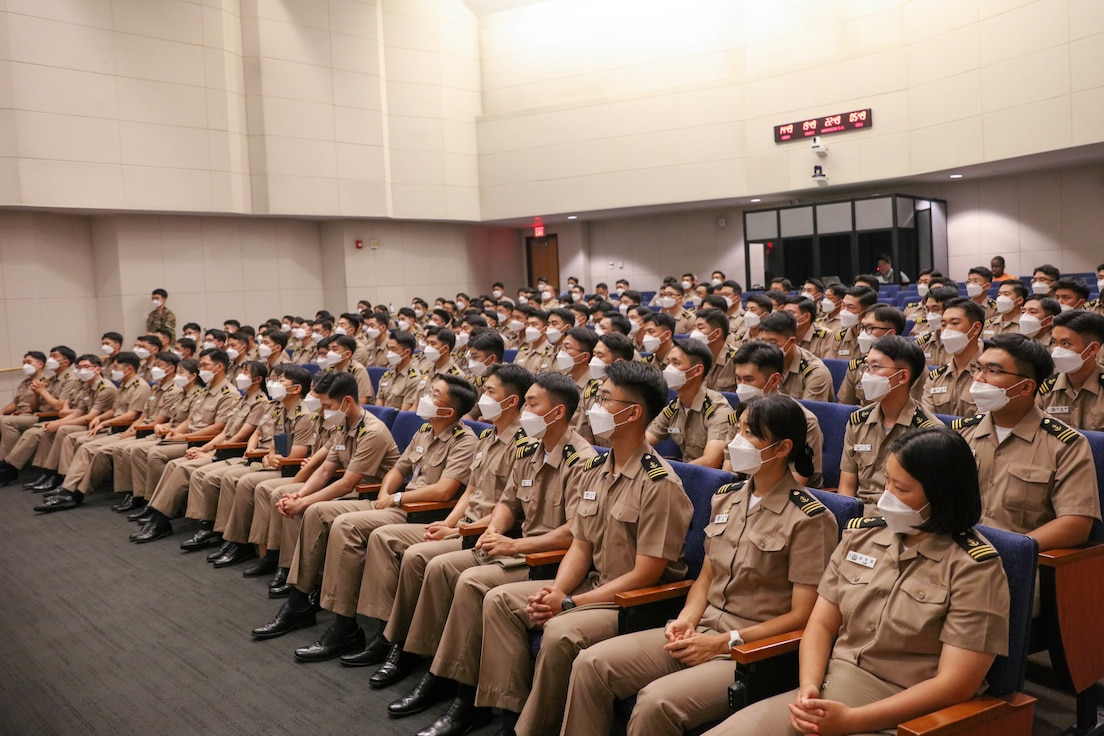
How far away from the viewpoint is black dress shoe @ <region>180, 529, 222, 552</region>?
519cm

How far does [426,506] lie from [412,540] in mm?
216

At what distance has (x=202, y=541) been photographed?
17.1 feet

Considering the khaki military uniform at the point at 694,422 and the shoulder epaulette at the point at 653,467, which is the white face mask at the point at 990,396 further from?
the khaki military uniform at the point at 694,422

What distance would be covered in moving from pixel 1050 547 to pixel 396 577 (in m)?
2.39

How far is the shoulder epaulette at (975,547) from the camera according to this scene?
184 cm

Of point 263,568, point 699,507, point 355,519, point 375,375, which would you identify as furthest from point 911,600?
point 375,375

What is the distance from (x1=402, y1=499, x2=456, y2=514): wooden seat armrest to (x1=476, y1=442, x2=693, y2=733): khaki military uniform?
37.9 inches

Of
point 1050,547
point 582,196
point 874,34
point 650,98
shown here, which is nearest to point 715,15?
point 650,98

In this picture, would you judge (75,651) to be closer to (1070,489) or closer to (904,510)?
(904,510)

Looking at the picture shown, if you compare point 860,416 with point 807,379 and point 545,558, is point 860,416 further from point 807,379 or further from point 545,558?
point 545,558

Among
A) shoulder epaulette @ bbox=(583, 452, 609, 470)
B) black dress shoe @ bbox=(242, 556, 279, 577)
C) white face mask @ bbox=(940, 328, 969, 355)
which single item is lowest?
black dress shoe @ bbox=(242, 556, 279, 577)

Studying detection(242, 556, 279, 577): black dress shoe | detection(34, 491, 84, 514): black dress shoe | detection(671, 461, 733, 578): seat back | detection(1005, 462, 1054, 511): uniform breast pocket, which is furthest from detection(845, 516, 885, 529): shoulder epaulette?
detection(34, 491, 84, 514): black dress shoe

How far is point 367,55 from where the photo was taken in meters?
14.1

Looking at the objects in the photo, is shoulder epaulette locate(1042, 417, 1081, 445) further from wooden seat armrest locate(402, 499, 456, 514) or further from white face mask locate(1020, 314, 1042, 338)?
white face mask locate(1020, 314, 1042, 338)
